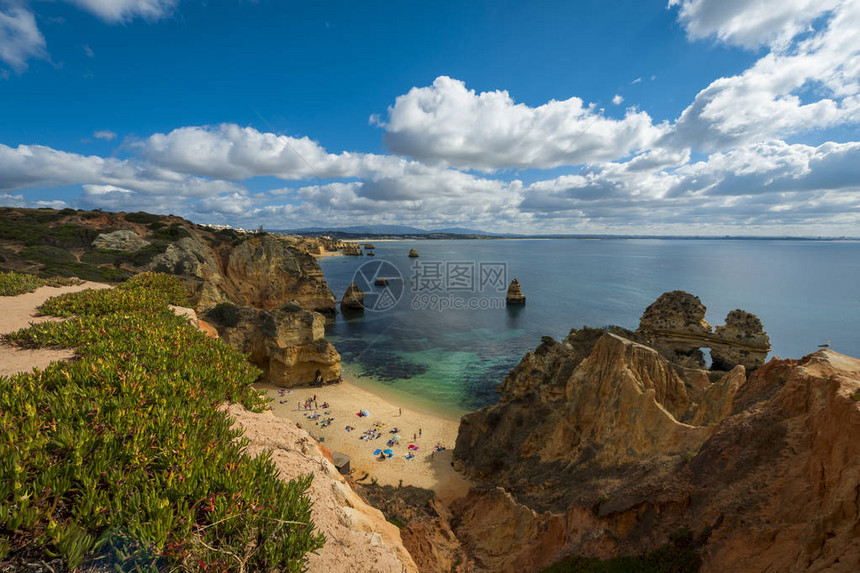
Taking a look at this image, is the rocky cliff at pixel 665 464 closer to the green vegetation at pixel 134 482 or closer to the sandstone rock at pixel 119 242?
the green vegetation at pixel 134 482

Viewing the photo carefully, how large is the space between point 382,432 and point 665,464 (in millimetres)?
21250

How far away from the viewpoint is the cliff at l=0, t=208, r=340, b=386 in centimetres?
3241

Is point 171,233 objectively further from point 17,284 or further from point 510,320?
point 510,320

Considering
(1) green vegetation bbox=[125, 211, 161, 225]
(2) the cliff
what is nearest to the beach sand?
(2) the cliff

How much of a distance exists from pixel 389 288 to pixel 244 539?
292 ft

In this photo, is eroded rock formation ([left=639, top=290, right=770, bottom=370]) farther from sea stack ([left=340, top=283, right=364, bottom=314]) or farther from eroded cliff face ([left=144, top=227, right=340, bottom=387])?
sea stack ([left=340, top=283, right=364, bottom=314])

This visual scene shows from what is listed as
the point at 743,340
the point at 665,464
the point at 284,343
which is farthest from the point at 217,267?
the point at 743,340

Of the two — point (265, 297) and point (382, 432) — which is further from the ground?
point (265, 297)

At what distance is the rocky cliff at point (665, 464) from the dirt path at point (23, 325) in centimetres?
1418

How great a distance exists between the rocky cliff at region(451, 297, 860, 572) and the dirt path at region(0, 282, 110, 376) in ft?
46.5

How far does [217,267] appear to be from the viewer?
5294 centimetres

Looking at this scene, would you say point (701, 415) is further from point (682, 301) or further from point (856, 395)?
point (682, 301)

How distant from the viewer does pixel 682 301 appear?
36250mm

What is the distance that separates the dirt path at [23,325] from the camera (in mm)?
8172
